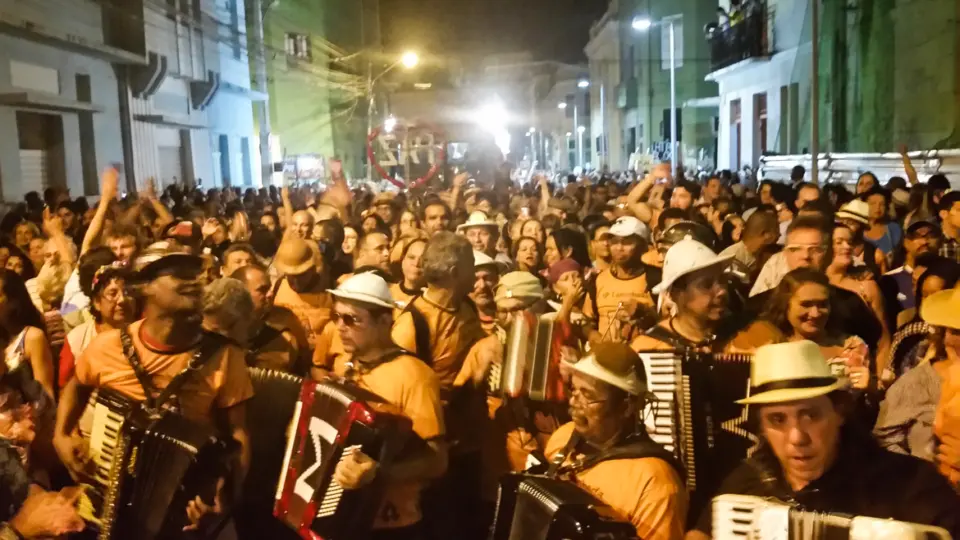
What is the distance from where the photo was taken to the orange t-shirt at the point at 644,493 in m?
3.12

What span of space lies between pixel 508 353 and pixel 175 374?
163 cm

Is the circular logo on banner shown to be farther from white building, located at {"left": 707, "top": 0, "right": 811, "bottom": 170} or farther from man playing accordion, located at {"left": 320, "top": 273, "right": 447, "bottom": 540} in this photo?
man playing accordion, located at {"left": 320, "top": 273, "right": 447, "bottom": 540}

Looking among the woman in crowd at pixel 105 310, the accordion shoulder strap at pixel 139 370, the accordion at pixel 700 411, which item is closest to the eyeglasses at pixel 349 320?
the accordion shoulder strap at pixel 139 370

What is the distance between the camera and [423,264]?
532cm

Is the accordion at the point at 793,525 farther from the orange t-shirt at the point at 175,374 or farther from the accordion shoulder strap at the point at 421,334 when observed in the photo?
the accordion shoulder strap at the point at 421,334

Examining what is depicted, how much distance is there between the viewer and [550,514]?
300 centimetres

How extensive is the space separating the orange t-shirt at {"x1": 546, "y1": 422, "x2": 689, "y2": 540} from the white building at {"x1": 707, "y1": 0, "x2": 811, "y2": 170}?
66.1 ft

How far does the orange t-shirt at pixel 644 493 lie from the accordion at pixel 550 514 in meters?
0.11

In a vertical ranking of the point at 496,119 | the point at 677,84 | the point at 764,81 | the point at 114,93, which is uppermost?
the point at 496,119

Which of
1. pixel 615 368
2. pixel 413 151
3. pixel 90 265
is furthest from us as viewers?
pixel 413 151

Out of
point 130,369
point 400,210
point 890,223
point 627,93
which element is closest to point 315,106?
point 627,93

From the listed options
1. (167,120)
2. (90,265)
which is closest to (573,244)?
(90,265)

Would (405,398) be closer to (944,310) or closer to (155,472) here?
(155,472)

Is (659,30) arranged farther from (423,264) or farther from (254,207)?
(423,264)
